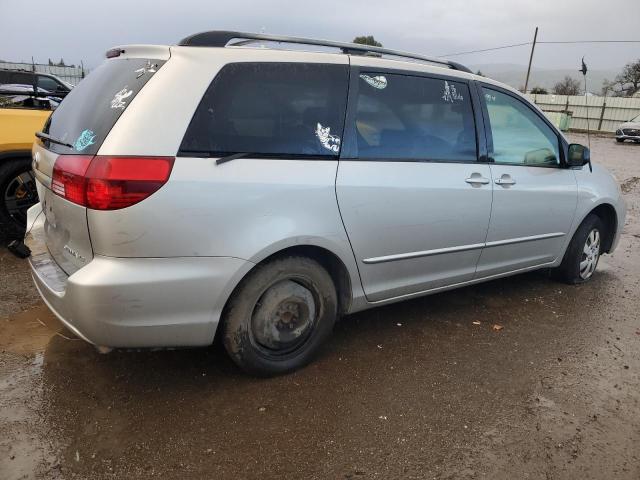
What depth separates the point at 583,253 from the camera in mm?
4828

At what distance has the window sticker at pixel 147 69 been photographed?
2.55 meters

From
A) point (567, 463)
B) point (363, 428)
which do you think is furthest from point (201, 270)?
point (567, 463)

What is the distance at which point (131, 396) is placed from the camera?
9.02 feet

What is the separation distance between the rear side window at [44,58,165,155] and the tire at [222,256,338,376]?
40.0 inches

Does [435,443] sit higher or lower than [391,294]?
lower

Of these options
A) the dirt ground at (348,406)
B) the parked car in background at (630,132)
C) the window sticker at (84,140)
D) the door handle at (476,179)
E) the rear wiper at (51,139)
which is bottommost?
the parked car in background at (630,132)

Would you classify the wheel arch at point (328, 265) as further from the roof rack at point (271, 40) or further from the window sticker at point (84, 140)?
the roof rack at point (271, 40)

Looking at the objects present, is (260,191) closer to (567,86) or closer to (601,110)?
(601,110)

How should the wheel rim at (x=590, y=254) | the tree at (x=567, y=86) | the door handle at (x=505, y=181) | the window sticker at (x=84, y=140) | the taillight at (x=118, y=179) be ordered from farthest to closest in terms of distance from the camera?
the tree at (x=567, y=86) → the wheel rim at (x=590, y=254) → the door handle at (x=505, y=181) → the window sticker at (x=84, y=140) → the taillight at (x=118, y=179)

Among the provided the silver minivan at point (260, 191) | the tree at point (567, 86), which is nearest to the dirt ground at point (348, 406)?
the silver minivan at point (260, 191)

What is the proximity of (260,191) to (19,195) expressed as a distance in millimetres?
3300

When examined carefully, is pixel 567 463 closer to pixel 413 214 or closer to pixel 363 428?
pixel 363 428

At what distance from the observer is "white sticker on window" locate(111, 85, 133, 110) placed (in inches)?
98.0

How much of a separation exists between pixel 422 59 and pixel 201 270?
2.24 meters
